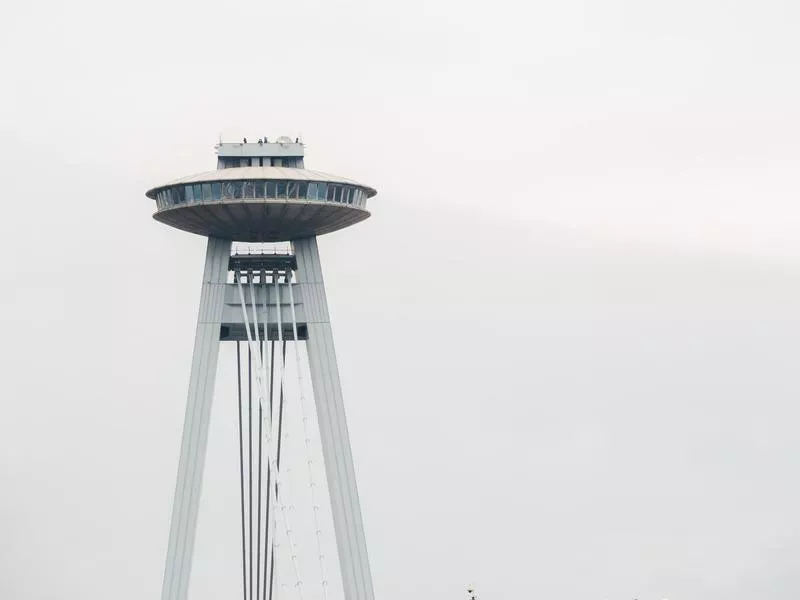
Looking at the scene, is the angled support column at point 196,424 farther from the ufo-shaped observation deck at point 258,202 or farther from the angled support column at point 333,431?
the angled support column at point 333,431

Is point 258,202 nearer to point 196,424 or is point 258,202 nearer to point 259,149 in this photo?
point 259,149

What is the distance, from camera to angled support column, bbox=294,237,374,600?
106688 mm

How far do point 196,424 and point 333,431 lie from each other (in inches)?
280

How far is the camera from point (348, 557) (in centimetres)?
10669

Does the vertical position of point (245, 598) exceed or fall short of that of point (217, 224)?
it falls short

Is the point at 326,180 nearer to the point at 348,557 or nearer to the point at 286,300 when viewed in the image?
the point at 286,300

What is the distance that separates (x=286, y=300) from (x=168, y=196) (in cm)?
835

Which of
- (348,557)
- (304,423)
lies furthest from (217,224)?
(348,557)

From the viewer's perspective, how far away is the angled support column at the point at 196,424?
346 ft

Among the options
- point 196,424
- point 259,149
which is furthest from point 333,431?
point 259,149

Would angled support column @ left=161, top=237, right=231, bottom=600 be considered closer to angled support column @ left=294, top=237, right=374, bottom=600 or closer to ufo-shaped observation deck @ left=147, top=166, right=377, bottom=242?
ufo-shaped observation deck @ left=147, top=166, right=377, bottom=242

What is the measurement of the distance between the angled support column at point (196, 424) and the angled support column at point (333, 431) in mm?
4396

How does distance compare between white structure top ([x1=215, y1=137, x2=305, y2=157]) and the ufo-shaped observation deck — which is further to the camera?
white structure top ([x1=215, y1=137, x2=305, y2=157])

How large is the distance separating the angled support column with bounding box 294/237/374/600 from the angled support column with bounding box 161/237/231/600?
173 inches
